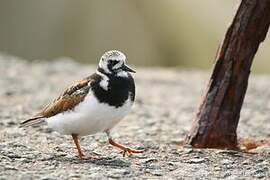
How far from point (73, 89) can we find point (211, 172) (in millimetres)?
1782

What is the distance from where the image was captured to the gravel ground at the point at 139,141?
8.05 metres

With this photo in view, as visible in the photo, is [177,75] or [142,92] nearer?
[142,92]

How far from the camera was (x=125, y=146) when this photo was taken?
31.2 ft

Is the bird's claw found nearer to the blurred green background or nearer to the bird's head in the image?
the bird's head

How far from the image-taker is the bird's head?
8422 mm

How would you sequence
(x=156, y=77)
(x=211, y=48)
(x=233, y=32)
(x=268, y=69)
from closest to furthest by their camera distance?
(x=233, y=32), (x=156, y=77), (x=268, y=69), (x=211, y=48)

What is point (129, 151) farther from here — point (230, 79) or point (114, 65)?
point (230, 79)

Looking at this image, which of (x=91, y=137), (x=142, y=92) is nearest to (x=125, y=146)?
(x=91, y=137)

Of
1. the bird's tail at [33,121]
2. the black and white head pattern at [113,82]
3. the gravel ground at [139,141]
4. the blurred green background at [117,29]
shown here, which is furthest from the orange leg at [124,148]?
the blurred green background at [117,29]

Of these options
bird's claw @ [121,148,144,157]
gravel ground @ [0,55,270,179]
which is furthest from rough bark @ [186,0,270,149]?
bird's claw @ [121,148,144,157]

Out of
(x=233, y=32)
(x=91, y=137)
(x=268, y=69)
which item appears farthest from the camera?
(x=268, y=69)

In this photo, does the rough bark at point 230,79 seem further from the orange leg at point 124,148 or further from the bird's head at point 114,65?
the bird's head at point 114,65

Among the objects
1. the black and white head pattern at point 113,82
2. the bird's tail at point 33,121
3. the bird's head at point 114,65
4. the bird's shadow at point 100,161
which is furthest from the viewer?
the bird's tail at point 33,121

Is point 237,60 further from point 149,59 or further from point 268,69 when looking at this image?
point 149,59
